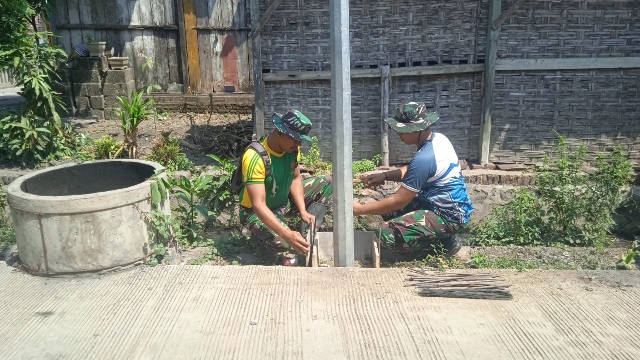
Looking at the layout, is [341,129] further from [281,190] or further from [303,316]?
[281,190]

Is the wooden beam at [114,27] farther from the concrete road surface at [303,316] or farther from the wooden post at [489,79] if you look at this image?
the concrete road surface at [303,316]

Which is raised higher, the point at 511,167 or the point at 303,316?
the point at 511,167

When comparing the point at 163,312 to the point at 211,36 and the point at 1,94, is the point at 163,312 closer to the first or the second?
the point at 211,36

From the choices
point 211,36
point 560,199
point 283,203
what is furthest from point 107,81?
point 560,199

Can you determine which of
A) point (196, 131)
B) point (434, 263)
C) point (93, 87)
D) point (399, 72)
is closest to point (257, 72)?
point (399, 72)

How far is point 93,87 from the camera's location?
33.1ft

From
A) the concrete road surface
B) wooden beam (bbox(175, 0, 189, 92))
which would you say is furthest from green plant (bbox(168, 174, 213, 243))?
wooden beam (bbox(175, 0, 189, 92))

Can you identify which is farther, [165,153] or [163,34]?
[163,34]

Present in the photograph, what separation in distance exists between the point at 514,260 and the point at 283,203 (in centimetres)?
206

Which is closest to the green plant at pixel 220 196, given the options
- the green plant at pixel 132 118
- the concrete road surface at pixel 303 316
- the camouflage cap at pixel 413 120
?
the concrete road surface at pixel 303 316

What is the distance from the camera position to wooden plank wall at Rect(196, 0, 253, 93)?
420 inches

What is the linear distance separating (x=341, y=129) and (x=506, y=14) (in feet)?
13.5

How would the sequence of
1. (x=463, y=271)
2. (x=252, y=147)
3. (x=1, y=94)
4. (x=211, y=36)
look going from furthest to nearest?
(x=1, y=94)
(x=211, y=36)
(x=252, y=147)
(x=463, y=271)

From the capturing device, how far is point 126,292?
3.55 meters
